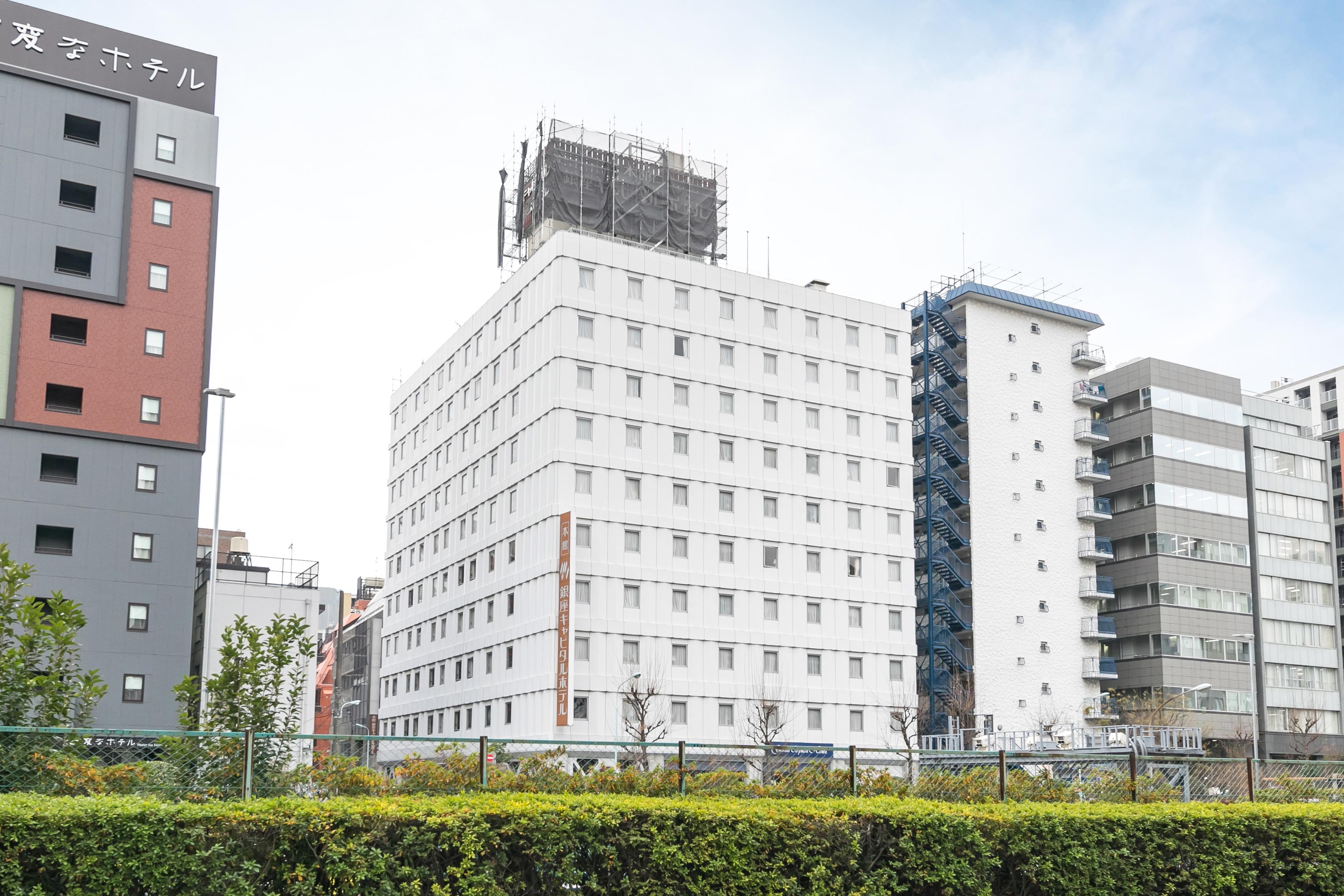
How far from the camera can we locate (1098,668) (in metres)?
89.6

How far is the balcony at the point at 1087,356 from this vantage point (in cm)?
9425

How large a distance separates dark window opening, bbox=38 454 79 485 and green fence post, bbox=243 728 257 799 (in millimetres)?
42261

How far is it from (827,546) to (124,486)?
131ft

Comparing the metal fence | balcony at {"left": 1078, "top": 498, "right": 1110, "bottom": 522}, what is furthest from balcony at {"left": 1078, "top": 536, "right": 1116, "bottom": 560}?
the metal fence

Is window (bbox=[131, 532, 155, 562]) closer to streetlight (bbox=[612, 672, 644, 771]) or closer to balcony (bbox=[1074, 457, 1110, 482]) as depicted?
streetlight (bbox=[612, 672, 644, 771])

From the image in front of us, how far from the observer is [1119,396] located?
319 ft

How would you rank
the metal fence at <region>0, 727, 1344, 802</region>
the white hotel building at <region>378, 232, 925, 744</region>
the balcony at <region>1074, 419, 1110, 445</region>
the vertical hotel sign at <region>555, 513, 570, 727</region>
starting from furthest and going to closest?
the balcony at <region>1074, 419, 1110, 445</region> < the white hotel building at <region>378, 232, 925, 744</region> < the vertical hotel sign at <region>555, 513, 570, 727</region> < the metal fence at <region>0, 727, 1344, 802</region>

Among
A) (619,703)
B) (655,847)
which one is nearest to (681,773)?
(655,847)

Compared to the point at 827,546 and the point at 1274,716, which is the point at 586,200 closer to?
the point at 827,546

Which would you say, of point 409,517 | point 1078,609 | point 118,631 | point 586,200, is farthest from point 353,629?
point 118,631

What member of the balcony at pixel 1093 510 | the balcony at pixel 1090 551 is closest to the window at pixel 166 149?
the balcony at pixel 1093 510

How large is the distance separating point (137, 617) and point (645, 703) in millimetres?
25557

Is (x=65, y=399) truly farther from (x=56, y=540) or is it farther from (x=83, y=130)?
(x=83, y=130)

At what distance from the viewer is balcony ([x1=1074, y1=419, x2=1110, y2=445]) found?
306ft
